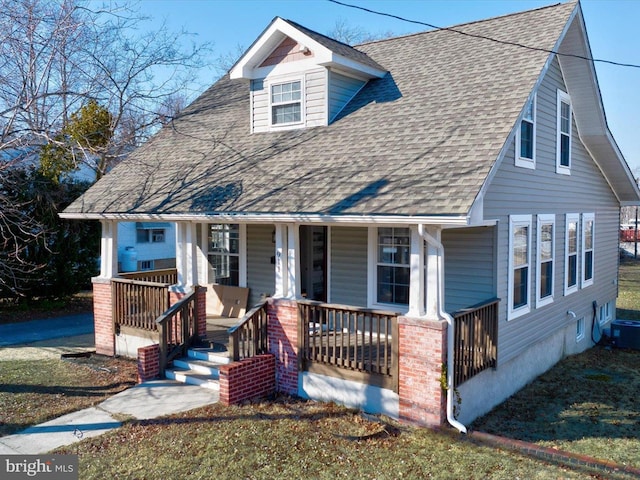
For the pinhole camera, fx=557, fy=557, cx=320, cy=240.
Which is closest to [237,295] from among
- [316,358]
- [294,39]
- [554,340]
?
[316,358]

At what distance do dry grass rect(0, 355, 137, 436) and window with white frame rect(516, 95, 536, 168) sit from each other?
25.9ft

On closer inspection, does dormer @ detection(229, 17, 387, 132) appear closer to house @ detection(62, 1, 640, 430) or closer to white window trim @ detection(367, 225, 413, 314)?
house @ detection(62, 1, 640, 430)

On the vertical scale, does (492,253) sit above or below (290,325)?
above

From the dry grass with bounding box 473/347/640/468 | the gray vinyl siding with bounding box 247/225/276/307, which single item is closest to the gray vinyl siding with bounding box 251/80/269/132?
the gray vinyl siding with bounding box 247/225/276/307

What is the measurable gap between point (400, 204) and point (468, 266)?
233cm

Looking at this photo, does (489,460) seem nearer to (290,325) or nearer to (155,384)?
(290,325)

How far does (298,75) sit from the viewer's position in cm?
1162

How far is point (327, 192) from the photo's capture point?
28.7 ft

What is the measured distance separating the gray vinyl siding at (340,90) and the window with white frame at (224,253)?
338cm

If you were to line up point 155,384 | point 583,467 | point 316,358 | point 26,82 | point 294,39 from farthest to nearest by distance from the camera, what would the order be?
1. point 294,39
2. point 26,82
3. point 155,384
4. point 316,358
5. point 583,467

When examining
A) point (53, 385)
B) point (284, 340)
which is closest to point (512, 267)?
point (284, 340)

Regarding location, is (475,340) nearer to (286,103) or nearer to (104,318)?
(286,103)

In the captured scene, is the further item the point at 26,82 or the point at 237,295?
the point at 237,295

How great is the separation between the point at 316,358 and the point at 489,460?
3.04 m
